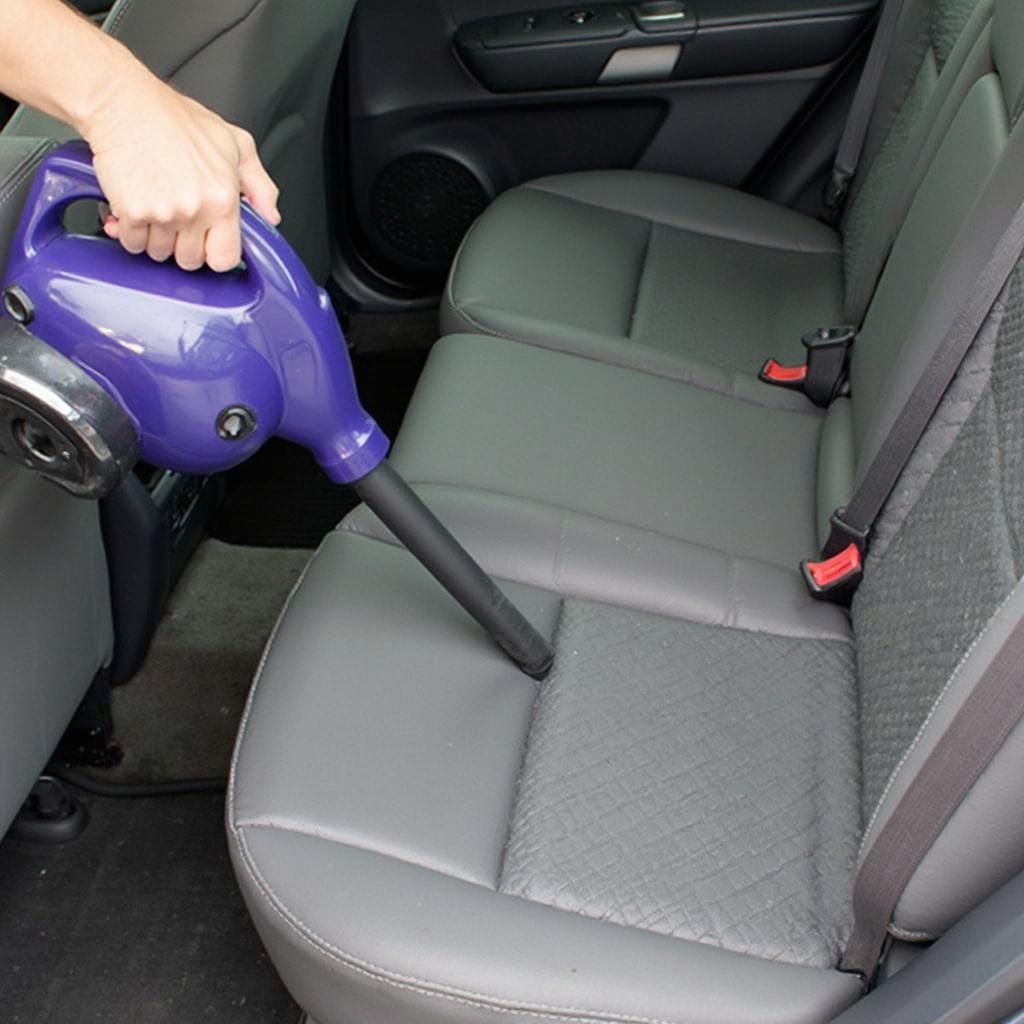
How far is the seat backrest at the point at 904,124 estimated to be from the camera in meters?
1.53

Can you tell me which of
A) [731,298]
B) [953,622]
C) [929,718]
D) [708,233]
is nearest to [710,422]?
[731,298]

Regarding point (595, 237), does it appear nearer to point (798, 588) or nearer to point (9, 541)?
point (798, 588)

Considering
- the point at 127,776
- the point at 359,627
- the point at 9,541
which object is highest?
the point at 9,541

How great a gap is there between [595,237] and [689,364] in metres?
0.28

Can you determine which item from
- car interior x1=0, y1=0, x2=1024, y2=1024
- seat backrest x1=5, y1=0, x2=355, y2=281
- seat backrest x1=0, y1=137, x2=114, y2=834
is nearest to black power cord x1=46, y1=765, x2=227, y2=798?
car interior x1=0, y1=0, x2=1024, y2=1024

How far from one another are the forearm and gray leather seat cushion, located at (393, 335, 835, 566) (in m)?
0.57

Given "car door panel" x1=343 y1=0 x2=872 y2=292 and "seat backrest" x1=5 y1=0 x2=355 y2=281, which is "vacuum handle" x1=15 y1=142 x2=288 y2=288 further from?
"car door panel" x1=343 y1=0 x2=872 y2=292

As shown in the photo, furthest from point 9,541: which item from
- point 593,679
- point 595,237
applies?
point 595,237

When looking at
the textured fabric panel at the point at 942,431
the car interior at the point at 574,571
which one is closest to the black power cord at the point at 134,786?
the car interior at the point at 574,571

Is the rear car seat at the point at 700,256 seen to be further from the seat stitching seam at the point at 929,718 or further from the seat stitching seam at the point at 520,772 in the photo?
the seat stitching seam at the point at 929,718

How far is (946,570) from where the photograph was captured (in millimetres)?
1094

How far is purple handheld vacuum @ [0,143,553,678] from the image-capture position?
0.89 m

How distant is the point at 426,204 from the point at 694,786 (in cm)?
125

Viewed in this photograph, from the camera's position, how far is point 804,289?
1.79m
